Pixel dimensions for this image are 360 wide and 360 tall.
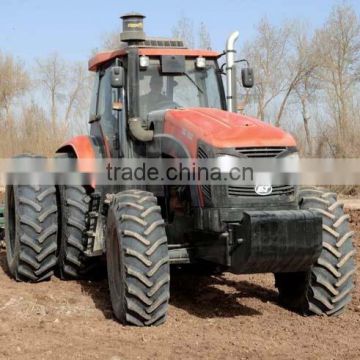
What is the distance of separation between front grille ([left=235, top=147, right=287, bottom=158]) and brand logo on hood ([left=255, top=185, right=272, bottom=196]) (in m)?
0.25

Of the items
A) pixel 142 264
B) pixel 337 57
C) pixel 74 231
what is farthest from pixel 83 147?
pixel 337 57

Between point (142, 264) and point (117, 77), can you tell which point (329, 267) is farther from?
point (117, 77)

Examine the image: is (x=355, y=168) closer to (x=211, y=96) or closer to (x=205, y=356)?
(x=211, y=96)

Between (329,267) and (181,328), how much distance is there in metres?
1.37

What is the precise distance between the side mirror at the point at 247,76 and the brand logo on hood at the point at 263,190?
177 cm

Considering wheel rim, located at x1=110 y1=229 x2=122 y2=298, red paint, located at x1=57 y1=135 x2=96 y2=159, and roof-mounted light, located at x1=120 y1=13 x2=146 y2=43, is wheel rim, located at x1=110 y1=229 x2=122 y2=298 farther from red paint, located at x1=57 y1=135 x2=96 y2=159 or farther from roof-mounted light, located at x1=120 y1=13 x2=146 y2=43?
roof-mounted light, located at x1=120 y1=13 x2=146 y2=43

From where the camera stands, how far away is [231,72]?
707 centimetres

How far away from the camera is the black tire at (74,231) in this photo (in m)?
7.65

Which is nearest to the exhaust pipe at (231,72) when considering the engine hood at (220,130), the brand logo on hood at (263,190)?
the engine hood at (220,130)

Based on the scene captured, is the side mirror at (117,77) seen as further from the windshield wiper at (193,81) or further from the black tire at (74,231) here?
the black tire at (74,231)

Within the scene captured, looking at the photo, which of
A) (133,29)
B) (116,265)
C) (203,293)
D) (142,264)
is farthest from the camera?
(203,293)

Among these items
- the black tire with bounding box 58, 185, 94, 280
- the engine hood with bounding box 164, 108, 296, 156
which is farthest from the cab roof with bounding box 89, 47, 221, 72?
the black tire with bounding box 58, 185, 94, 280

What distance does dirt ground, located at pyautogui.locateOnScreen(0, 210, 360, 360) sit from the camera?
5.10m

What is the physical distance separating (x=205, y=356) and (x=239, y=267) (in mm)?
Result: 879
